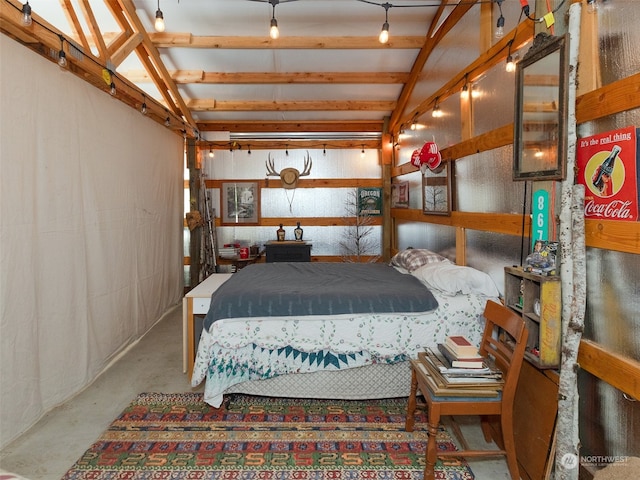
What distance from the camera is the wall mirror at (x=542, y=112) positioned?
1.85 m

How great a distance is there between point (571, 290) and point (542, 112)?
0.89m

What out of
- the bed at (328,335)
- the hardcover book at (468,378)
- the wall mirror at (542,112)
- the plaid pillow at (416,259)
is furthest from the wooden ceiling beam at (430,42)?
the hardcover book at (468,378)

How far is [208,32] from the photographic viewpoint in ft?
13.6

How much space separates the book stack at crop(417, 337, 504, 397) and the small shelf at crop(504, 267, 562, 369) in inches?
8.2

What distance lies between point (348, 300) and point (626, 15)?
6.61ft

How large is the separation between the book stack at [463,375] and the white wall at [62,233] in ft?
7.78

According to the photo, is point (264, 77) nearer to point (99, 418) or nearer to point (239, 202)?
point (239, 202)

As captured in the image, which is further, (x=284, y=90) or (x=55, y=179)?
(x=284, y=90)

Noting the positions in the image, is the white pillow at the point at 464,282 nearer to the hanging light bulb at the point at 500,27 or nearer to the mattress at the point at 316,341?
the mattress at the point at 316,341

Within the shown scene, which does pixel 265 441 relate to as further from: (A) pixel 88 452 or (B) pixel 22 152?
(B) pixel 22 152

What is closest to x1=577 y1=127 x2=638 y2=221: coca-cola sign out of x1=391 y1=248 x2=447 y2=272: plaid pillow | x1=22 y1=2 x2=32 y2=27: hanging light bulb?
x1=391 y1=248 x2=447 y2=272: plaid pillow

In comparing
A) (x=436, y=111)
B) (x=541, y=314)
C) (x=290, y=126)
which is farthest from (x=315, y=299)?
(x=290, y=126)

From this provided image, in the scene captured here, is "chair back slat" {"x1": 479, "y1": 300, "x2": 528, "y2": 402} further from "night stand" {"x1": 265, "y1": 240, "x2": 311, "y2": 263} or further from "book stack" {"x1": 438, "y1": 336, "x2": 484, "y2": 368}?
"night stand" {"x1": 265, "y1": 240, "x2": 311, "y2": 263}

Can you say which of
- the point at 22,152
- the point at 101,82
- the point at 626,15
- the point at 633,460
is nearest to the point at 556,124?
the point at 626,15
